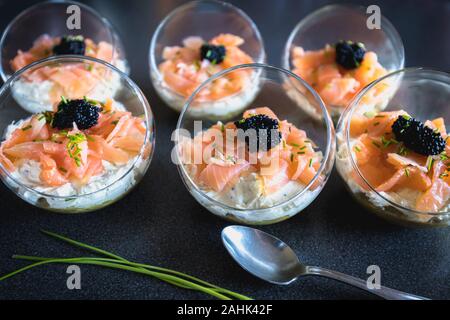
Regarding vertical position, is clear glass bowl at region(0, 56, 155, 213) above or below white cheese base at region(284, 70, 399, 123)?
below

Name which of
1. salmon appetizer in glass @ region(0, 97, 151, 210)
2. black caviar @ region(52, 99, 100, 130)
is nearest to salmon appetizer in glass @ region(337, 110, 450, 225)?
salmon appetizer in glass @ region(0, 97, 151, 210)

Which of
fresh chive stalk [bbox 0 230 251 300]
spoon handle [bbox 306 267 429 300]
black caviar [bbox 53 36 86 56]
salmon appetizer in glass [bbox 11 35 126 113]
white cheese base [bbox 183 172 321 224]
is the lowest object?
fresh chive stalk [bbox 0 230 251 300]

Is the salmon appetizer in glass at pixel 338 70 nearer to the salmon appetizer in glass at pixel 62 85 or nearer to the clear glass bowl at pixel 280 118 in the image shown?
the clear glass bowl at pixel 280 118

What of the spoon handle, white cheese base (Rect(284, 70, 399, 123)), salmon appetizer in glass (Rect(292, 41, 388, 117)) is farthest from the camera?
salmon appetizer in glass (Rect(292, 41, 388, 117))

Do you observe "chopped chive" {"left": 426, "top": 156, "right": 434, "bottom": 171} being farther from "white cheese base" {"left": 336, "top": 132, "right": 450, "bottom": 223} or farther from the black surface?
the black surface

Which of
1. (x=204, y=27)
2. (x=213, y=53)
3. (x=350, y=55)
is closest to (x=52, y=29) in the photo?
(x=204, y=27)

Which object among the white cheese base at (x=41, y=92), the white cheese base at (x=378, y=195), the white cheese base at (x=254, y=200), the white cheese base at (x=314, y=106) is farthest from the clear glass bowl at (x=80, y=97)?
the white cheese base at (x=378, y=195)

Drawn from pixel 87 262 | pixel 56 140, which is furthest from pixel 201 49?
pixel 87 262
